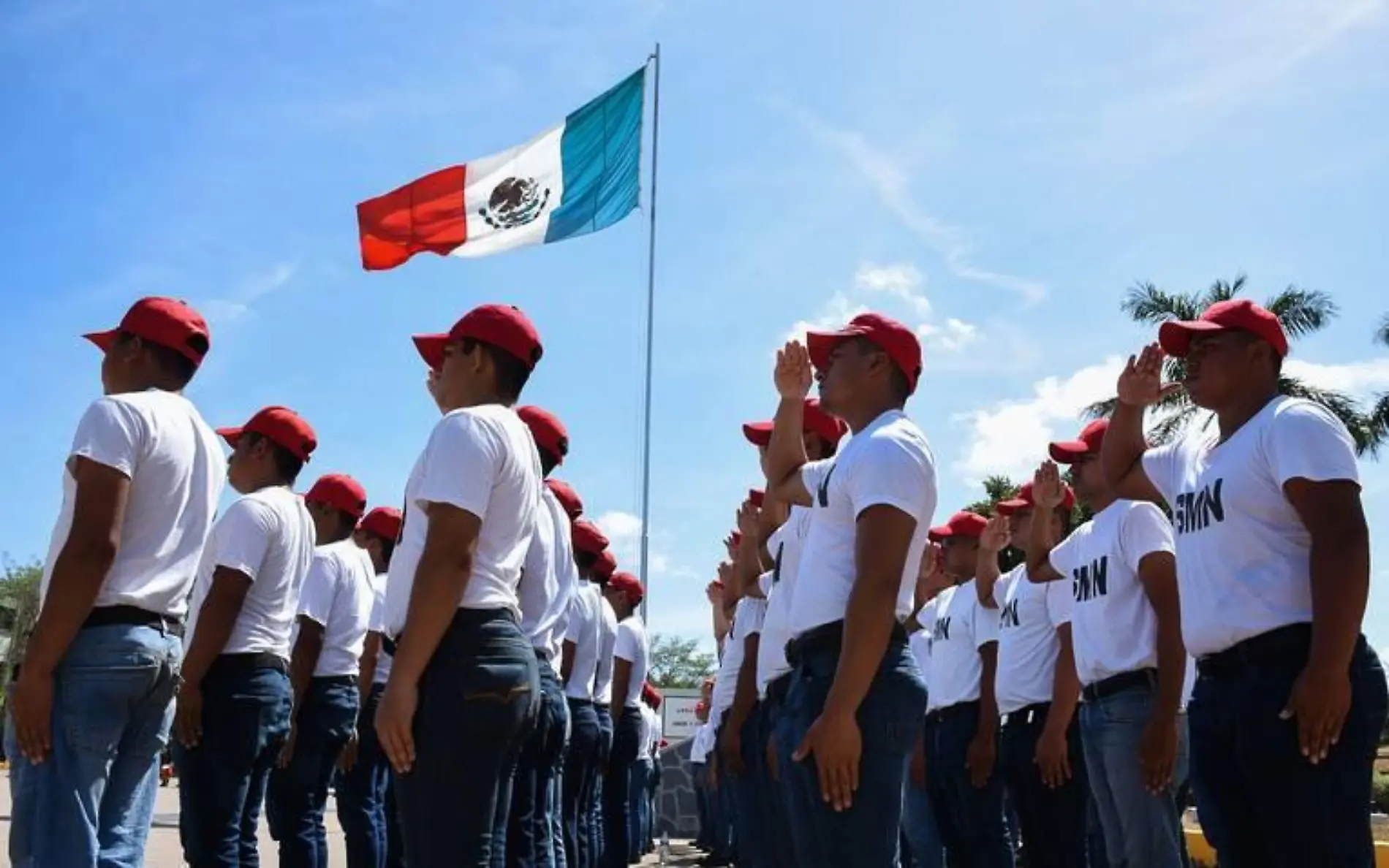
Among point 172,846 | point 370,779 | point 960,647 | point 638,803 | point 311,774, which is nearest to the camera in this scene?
point 311,774

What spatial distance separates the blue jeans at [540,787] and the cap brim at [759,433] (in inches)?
59.5

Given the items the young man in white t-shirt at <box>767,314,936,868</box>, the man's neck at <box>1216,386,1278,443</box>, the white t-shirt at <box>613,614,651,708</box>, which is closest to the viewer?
the young man in white t-shirt at <box>767,314,936,868</box>

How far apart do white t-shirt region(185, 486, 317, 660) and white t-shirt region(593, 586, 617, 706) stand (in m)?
3.31

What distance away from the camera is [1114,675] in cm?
538

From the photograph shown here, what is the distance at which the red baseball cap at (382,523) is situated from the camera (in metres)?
8.00

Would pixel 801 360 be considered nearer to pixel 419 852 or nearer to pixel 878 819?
pixel 878 819

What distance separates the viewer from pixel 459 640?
3.66m

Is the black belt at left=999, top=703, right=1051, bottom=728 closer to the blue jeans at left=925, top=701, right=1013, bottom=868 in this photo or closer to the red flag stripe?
the blue jeans at left=925, top=701, right=1013, bottom=868

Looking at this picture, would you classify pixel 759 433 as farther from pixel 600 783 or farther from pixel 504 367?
pixel 600 783

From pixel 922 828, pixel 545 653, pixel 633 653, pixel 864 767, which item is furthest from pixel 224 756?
pixel 633 653

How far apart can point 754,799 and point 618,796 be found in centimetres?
349

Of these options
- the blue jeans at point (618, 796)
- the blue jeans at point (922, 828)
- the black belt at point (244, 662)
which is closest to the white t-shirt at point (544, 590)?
the black belt at point (244, 662)

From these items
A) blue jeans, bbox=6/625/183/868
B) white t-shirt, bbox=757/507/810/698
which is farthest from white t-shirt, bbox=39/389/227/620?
white t-shirt, bbox=757/507/810/698

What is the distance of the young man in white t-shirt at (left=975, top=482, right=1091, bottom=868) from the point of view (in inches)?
244
